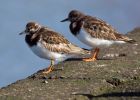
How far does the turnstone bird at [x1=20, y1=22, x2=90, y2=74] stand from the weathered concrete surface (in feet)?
0.73

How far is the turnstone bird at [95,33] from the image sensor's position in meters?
11.3

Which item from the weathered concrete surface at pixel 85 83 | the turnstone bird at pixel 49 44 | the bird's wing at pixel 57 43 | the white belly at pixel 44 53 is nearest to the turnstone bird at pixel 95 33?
the turnstone bird at pixel 49 44

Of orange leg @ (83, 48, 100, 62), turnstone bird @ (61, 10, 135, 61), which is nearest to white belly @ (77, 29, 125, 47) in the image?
turnstone bird @ (61, 10, 135, 61)

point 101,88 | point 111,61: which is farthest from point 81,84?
point 111,61

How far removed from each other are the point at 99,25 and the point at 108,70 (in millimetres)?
2576

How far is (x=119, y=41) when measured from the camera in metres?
11.6

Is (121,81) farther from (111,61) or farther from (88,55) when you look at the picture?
(88,55)

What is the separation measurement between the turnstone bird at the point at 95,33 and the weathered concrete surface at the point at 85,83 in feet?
2.95

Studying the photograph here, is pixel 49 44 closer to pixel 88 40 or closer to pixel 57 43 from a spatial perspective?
pixel 57 43

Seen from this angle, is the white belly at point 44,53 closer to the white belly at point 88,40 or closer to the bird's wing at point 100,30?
the white belly at point 88,40

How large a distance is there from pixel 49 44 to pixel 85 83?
2.08 metres

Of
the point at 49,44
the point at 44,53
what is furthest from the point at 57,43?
the point at 44,53

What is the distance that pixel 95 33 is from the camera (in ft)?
37.6

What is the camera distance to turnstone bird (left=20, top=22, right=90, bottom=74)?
33.5 feet
